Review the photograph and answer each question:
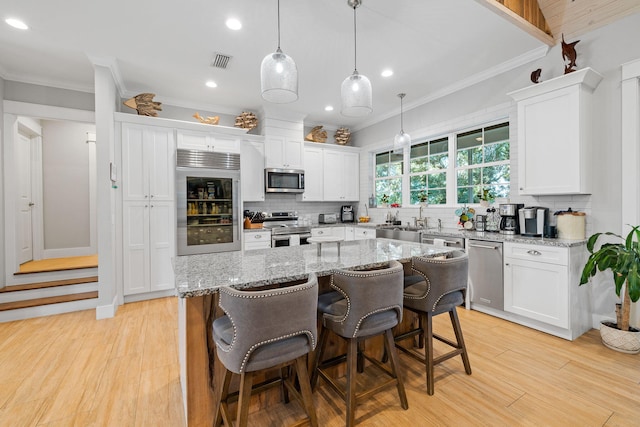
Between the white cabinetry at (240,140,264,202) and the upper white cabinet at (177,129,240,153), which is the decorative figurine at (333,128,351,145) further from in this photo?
the upper white cabinet at (177,129,240,153)

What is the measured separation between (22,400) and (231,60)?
342cm

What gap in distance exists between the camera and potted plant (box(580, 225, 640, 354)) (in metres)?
2.29

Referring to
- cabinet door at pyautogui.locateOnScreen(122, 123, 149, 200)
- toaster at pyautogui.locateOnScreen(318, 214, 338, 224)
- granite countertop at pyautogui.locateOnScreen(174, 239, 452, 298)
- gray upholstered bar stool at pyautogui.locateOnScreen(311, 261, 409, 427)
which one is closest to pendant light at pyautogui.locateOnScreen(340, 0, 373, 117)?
granite countertop at pyautogui.locateOnScreen(174, 239, 452, 298)

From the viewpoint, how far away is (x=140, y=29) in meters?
2.72

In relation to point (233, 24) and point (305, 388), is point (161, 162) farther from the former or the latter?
point (305, 388)

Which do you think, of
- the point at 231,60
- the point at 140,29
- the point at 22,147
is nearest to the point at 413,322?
the point at 231,60

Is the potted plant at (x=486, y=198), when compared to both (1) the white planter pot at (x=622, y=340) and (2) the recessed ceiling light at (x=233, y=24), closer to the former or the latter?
(1) the white planter pot at (x=622, y=340)

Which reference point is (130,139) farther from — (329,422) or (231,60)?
(329,422)

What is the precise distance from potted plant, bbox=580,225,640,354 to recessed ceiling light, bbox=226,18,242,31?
3.71m

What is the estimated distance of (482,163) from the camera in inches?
156

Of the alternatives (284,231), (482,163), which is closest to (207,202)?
(284,231)

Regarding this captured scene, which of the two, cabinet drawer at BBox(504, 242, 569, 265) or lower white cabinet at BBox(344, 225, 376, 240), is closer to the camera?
cabinet drawer at BBox(504, 242, 569, 265)

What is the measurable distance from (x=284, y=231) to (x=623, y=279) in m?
3.75

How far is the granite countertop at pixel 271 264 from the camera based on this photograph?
1.45 m
